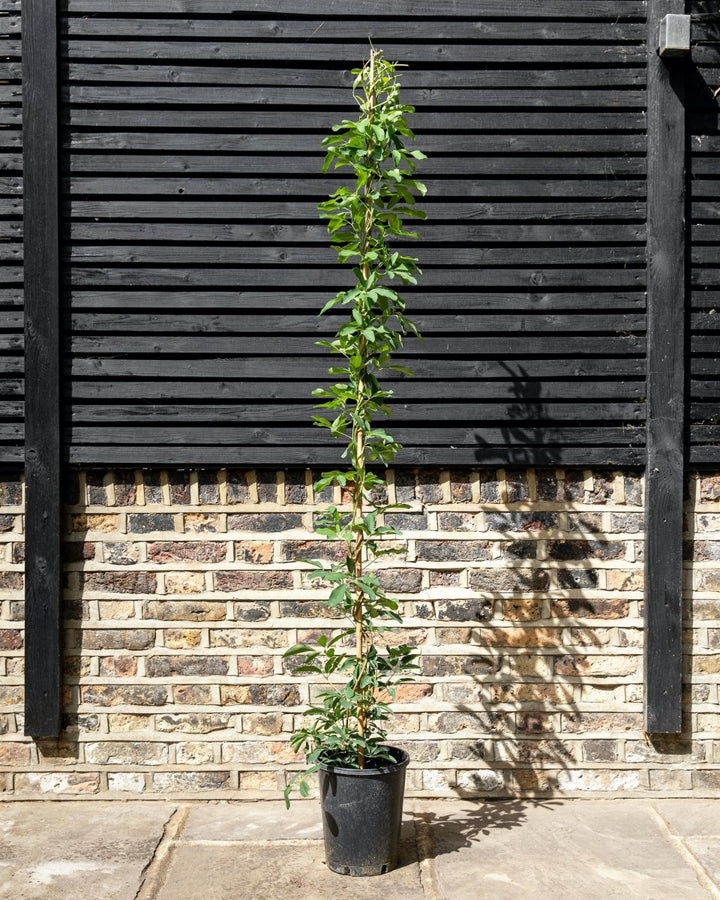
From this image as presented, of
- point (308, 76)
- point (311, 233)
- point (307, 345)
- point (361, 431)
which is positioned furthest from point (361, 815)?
point (308, 76)

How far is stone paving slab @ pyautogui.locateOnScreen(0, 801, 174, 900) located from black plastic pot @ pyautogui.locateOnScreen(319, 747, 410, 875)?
2.37 feet

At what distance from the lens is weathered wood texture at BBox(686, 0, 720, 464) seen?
406 cm

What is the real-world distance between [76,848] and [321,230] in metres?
2.74

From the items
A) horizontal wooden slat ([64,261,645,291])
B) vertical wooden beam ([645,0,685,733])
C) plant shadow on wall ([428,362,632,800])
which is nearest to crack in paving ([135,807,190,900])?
plant shadow on wall ([428,362,632,800])

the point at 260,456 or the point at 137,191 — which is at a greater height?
the point at 137,191

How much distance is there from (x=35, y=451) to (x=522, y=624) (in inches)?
90.4

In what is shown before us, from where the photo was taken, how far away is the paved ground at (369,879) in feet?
10.5

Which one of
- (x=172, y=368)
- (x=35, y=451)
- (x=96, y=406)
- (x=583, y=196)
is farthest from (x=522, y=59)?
(x=35, y=451)

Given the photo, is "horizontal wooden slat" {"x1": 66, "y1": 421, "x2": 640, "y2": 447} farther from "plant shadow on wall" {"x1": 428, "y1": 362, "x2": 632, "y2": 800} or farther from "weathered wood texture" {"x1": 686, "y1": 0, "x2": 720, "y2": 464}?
"weathered wood texture" {"x1": 686, "y1": 0, "x2": 720, "y2": 464}

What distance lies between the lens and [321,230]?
4.02 meters

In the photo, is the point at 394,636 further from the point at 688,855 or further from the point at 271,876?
the point at 688,855

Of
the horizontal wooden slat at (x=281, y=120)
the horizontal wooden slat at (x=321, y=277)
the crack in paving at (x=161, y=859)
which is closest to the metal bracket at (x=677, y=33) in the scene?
the horizontal wooden slat at (x=281, y=120)

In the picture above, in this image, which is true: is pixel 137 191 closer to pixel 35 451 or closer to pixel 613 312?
pixel 35 451

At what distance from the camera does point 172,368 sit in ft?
13.3
